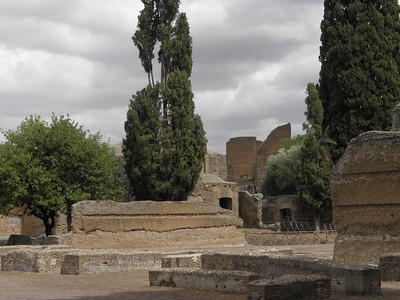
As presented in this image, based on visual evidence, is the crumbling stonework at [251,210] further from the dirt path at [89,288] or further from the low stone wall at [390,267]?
the low stone wall at [390,267]

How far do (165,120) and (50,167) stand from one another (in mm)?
6794

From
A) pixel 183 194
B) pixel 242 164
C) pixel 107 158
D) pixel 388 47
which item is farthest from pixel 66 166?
pixel 242 164

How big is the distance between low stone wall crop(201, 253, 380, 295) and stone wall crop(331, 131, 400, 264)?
3.10m

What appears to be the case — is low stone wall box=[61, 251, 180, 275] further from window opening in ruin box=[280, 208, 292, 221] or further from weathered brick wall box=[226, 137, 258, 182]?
weathered brick wall box=[226, 137, 258, 182]

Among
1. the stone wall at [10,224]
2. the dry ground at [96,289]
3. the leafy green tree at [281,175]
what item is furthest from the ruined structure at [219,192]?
the dry ground at [96,289]

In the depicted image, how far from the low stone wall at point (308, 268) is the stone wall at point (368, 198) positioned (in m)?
3.10

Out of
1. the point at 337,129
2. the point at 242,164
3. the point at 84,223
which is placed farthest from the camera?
the point at 242,164

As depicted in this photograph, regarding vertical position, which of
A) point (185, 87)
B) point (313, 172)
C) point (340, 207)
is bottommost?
point (340, 207)

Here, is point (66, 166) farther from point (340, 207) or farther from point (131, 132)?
point (340, 207)

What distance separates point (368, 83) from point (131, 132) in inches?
535

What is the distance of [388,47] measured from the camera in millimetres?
33375

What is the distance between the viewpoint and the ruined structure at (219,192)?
41.2 m

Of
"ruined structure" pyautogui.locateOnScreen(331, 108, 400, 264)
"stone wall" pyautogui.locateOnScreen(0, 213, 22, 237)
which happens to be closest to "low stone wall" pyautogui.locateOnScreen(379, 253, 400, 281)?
"ruined structure" pyautogui.locateOnScreen(331, 108, 400, 264)

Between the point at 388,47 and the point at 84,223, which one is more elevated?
the point at 388,47
